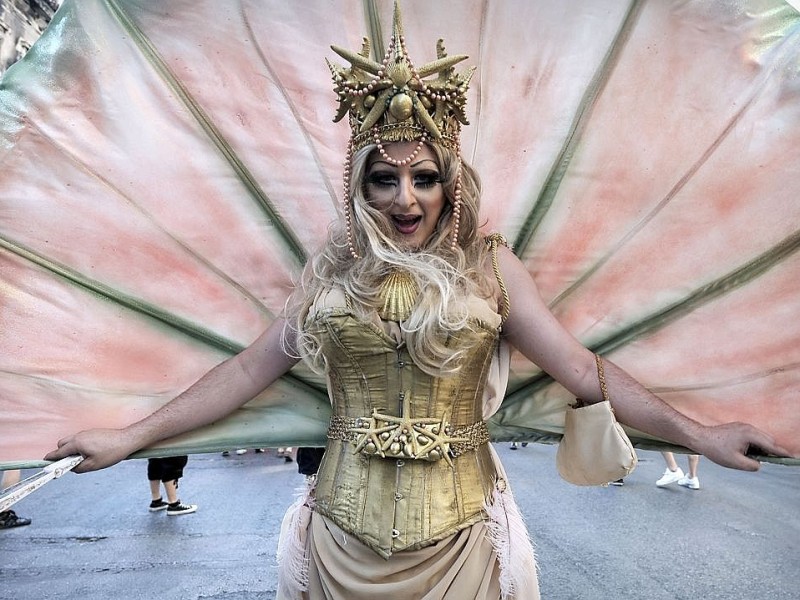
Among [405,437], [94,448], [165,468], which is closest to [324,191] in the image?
[405,437]

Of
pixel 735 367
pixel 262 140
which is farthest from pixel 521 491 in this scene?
pixel 262 140

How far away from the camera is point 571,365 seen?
1.69 metres

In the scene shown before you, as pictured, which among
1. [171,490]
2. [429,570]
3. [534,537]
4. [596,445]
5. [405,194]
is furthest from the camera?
[171,490]

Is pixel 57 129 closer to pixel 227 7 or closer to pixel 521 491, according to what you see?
pixel 227 7

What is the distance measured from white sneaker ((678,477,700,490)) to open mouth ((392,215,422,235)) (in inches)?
233

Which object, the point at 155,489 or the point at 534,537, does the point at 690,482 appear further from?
the point at 155,489

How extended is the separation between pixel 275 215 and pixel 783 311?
5.27ft

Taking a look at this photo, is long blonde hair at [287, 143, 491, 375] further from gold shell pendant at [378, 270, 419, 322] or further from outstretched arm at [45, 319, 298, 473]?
outstretched arm at [45, 319, 298, 473]

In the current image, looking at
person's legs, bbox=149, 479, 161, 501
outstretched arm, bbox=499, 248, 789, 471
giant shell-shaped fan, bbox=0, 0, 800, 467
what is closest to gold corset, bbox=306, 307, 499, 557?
outstretched arm, bbox=499, 248, 789, 471

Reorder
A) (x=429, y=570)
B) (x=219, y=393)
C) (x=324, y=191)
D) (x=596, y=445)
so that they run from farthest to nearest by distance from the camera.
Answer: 1. (x=324, y=191)
2. (x=219, y=393)
3. (x=596, y=445)
4. (x=429, y=570)

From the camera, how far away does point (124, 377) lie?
198cm

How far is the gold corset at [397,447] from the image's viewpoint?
5.01 ft

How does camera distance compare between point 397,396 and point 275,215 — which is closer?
point 397,396

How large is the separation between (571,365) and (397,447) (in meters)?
0.54
